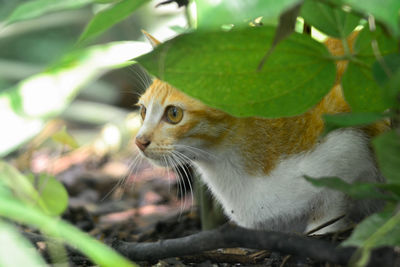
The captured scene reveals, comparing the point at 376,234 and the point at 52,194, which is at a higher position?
the point at 376,234

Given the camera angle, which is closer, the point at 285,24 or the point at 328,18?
the point at 285,24

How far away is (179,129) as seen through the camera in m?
1.41

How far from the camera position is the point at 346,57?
29.2 inches

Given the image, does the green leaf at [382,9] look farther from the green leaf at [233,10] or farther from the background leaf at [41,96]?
the background leaf at [41,96]

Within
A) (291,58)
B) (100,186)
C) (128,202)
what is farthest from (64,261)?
(100,186)

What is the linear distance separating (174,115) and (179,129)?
5cm

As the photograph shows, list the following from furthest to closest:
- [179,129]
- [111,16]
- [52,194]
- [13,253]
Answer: [179,129], [52,194], [111,16], [13,253]

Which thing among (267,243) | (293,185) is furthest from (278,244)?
(293,185)

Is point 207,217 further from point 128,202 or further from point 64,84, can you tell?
point 64,84

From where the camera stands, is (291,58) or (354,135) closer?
(291,58)

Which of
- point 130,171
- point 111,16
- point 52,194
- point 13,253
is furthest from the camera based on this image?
point 130,171

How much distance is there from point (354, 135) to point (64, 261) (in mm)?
748

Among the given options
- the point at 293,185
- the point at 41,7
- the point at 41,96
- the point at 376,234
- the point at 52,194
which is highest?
the point at 41,7

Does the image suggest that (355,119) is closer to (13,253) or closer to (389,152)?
(389,152)
